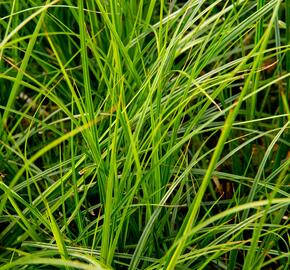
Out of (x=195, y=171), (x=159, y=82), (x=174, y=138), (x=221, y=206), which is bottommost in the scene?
(x=221, y=206)

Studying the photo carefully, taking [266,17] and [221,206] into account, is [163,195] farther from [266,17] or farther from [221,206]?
[266,17]

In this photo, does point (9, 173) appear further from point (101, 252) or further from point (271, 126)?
point (271, 126)

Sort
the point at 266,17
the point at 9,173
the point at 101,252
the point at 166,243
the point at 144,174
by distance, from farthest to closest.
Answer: the point at 266,17, the point at 9,173, the point at 166,243, the point at 144,174, the point at 101,252

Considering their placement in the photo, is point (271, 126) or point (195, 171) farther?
point (271, 126)

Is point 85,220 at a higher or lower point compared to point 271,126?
lower

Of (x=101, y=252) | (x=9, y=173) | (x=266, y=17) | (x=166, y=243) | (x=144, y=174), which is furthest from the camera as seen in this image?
(x=266, y=17)

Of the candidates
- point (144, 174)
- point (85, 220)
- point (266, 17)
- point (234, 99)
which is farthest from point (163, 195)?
point (266, 17)
